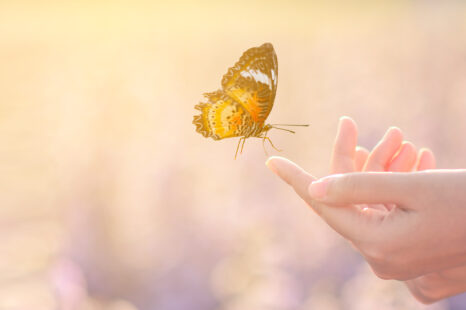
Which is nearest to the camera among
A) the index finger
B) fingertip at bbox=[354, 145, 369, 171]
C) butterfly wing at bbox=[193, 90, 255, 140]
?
butterfly wing at bbox=[193, 90, 255, 140]

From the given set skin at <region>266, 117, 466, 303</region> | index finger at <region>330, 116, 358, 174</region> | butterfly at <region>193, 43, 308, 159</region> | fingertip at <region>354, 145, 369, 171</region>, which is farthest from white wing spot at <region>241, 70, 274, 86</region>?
fingertip at <region>354, 145, 369, 171</region>

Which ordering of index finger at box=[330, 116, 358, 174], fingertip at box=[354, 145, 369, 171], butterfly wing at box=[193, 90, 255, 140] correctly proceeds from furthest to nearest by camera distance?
fingertip at box=[354, 145, 369, 171], index finger at box=[330, 116, 358, 174], butterfly wing at box=[193, 90, 255, 140]

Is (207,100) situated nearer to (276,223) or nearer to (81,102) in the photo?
(276,223)

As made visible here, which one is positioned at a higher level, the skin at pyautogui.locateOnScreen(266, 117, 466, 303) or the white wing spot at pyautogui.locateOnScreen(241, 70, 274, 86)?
the white wing spot at pyautogui.locateOnScreen(241, 70, 274, 86)

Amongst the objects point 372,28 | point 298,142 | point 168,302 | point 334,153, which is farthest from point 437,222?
point 372,28

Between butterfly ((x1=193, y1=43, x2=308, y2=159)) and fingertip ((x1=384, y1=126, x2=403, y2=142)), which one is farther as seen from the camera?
fingertip ((x1=384, y1=126, x2=403, y2=142))

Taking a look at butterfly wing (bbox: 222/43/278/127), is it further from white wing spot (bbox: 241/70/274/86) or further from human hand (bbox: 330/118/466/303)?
human hand (bbox: 330/118/466/303)
